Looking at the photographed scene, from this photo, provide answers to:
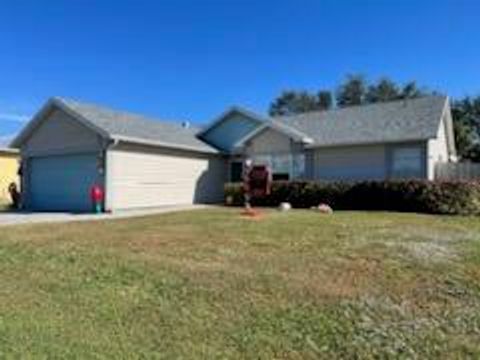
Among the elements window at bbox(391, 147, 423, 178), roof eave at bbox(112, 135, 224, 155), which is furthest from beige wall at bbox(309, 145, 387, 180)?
roof eave at bbox(112, 135, 224, 155)

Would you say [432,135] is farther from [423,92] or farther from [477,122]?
[423,92]

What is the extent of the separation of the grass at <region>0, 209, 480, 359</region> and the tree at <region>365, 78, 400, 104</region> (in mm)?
44678

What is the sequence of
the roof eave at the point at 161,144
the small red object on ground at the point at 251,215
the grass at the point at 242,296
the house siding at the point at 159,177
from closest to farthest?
the grass at the point at 242,296, the small red object on ground at the point at 251,215, the roof eave at the point at 161,144, the house siding at the point at 159,177

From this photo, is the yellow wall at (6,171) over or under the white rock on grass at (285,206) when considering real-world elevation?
over

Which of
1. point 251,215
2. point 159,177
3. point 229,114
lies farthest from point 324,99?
point 251,215

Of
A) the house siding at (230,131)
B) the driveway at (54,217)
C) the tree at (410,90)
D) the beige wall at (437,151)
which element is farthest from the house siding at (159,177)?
the tree at (410,90)

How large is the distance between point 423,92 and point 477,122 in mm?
8367

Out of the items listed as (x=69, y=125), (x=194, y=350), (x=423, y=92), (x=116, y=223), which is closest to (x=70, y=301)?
(x=194, y=350)

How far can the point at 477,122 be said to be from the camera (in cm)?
4219

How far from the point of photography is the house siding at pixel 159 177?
20.5 meters

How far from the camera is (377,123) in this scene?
23.6m

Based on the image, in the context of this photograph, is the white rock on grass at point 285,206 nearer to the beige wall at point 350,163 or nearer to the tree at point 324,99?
the beige wall at point 350,163

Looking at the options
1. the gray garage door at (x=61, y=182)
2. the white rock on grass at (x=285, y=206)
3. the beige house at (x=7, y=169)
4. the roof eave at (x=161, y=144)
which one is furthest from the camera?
the beige house at (x=7, y=169)

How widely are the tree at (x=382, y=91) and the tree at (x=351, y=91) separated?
1297 mm
